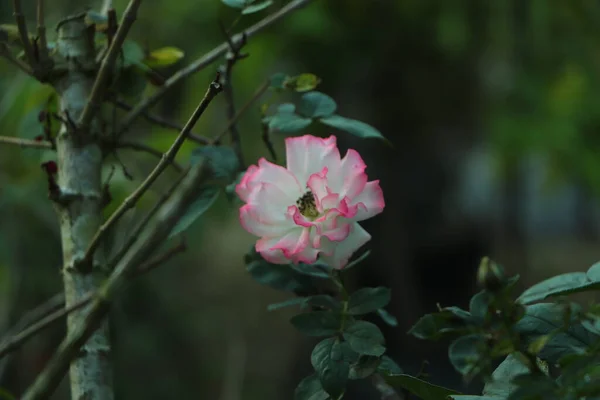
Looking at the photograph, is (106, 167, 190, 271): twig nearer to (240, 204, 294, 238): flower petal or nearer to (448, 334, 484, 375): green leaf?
(240, 204, 294, 238): flower petal

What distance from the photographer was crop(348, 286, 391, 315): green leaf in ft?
1.41

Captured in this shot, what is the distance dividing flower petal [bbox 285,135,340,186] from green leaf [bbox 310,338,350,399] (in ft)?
0.37

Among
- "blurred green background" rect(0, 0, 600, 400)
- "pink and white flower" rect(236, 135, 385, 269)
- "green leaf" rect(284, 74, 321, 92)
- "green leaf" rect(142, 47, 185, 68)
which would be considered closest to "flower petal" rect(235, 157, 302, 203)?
"pink and white flower" rect(236, 135, 385, 269)

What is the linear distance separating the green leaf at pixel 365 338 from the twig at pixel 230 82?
0.18 metres

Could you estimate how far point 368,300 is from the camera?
1.42 ft

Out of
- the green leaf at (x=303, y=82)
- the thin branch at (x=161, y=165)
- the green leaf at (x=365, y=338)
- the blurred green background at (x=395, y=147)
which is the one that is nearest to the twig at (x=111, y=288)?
the thin branch at (x=161, y=165)

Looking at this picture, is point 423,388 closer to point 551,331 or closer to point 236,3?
point 551,331

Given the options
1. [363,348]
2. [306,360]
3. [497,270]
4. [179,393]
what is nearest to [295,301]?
[363,348]

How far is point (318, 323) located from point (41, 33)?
0.93 feet

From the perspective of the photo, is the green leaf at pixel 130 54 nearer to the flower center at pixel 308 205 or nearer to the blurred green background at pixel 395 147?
the flower center at pixel 308 205

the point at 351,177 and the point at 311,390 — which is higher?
the point at 351,177

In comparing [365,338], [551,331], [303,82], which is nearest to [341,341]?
[365,338]

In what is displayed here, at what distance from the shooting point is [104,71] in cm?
47

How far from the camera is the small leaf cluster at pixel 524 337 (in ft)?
1.01
